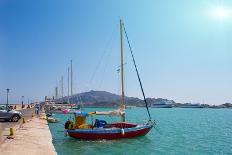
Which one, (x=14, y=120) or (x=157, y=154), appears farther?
(x=14, y=120)

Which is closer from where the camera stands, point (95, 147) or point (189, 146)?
point (95, 147)

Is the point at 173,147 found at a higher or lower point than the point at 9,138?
lower

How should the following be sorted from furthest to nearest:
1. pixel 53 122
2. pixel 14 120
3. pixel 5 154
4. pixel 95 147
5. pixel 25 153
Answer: pixel 53 122, pixel 14 120, pixel 95 147, pixel 25 153, pixel 5 154

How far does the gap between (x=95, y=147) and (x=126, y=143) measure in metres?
3.96

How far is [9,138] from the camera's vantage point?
23.7m

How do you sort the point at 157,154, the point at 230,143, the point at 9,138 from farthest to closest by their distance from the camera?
1. the point at 230,143
2. the point at 157,154
3. the point at 9,138

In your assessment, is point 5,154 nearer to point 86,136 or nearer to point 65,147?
point 65,147

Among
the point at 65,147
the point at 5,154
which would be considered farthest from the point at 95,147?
the point at 5,154

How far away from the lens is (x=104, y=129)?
32.9 meters

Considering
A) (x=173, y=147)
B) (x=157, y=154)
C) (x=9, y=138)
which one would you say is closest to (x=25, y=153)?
(x=9, y=138)

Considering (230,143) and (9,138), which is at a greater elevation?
(9,138)

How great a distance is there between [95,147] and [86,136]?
357 centimetres

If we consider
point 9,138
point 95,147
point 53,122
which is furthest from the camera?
point 53,122

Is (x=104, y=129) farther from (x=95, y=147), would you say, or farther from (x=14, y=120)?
(x=14, y=120)
